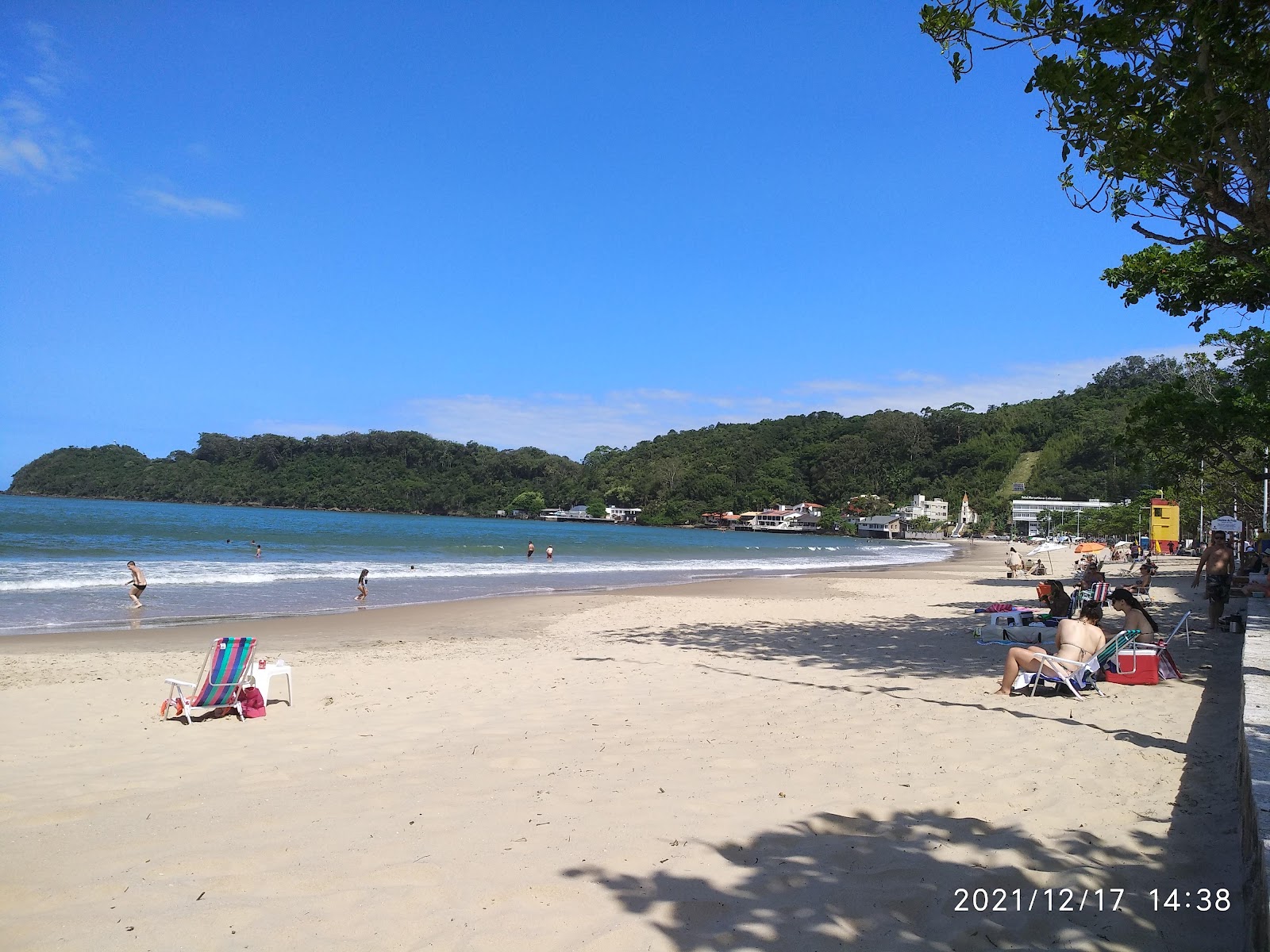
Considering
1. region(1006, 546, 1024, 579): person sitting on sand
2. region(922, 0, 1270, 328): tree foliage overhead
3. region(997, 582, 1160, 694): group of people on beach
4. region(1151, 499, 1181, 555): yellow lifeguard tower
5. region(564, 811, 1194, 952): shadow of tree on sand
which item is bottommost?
region(1006, 546, 1024, 579): person sitting on sand

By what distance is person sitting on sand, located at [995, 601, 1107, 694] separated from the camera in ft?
23.1

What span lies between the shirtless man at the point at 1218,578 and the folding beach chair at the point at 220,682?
11261 millimetres

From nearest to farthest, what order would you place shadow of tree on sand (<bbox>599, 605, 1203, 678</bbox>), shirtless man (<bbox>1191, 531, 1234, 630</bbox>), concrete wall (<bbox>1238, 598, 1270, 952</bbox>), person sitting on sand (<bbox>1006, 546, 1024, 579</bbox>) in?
1. concrete wall (<bbox>1238, 598, 1270, 952</bbox>)
2. shadow of tree on sand (<bbox>599, 605, 1203, 678</bbox>)
3. shirtless man (<bbox>1191, 531, 1234, 630</bbox>)
4. person sitting on sand (<bbox>1006, 546, 1024, 579</bbox>)

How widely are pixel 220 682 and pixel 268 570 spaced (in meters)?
24.5

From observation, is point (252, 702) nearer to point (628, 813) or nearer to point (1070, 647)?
point (628, 813)

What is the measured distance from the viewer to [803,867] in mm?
3559

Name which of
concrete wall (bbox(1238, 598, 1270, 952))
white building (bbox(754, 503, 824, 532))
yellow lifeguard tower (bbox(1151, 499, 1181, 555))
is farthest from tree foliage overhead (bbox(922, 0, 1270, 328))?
white building (bbox(754, 503, 824, 532))

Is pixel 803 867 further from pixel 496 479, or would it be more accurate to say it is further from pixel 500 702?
pixel 496 479

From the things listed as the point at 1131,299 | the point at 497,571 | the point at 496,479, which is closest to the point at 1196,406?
the point at 1131,299

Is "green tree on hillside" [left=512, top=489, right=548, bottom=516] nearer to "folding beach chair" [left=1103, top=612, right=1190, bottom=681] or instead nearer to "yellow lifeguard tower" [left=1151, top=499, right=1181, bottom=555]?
"yellow lifeguard tower" [left=1151, top=499, right=1181, bottom=555]

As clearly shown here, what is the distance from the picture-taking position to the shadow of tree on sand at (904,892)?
9.78 ft

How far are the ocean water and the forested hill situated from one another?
71265 mm

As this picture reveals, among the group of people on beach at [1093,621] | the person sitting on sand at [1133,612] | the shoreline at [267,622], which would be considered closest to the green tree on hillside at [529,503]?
the shoreline at [267,622]

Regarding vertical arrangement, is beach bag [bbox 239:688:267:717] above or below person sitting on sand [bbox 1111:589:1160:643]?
below
